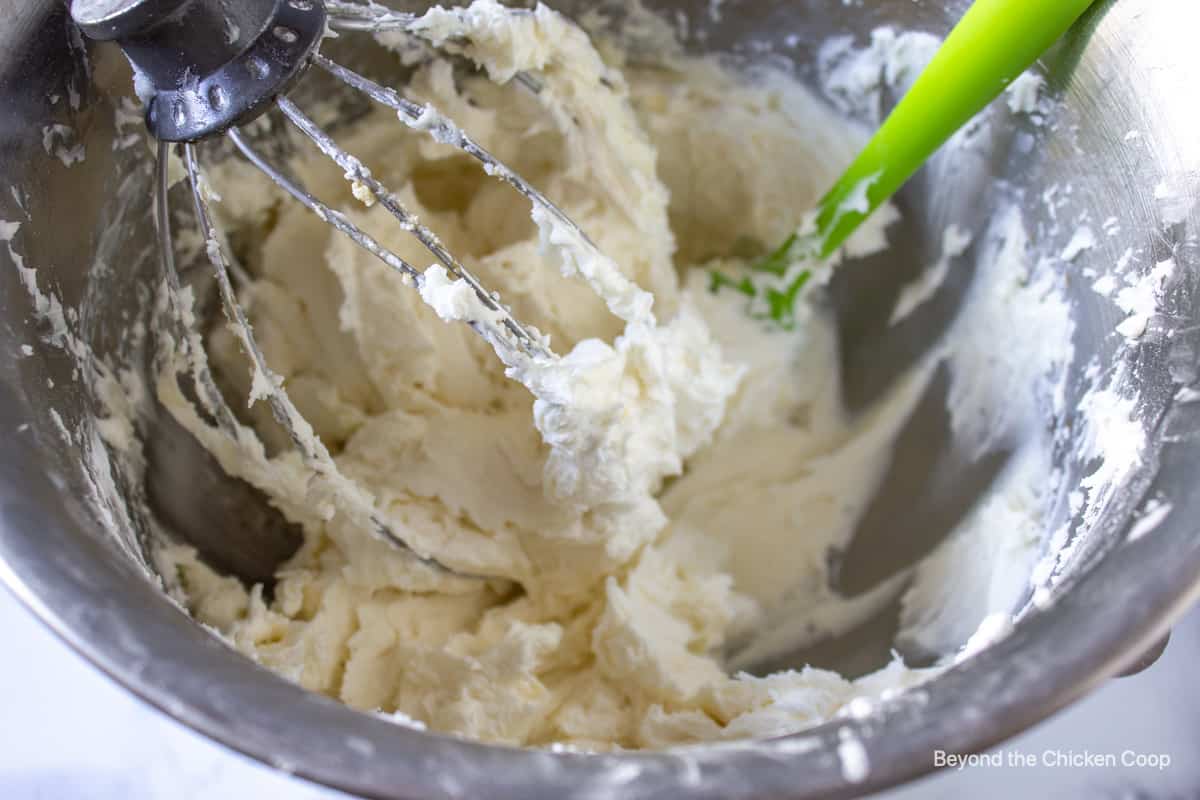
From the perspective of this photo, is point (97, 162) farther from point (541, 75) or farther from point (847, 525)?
point (847, 525)

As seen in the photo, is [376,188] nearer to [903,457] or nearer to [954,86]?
[954,86]

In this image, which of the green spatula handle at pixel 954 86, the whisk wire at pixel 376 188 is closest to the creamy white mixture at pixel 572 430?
the whisk wire at pixel 376 188

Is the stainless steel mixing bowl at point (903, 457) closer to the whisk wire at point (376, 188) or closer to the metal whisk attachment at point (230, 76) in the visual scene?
the metal whisk attachment at point (230, 76)

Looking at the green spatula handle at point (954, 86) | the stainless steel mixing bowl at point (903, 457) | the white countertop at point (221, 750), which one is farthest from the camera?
the white countertop at point (221, 750)

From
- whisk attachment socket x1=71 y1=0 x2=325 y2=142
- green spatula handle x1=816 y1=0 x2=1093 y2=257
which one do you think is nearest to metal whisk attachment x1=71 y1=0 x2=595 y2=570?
whisk attachment socket x1=71 y1=0 x2=325 y2=142

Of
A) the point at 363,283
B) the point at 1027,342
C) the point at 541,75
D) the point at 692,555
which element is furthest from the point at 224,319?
the point at 1027,342

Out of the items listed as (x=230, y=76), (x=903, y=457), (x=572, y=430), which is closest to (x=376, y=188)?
(x=230, y=76)

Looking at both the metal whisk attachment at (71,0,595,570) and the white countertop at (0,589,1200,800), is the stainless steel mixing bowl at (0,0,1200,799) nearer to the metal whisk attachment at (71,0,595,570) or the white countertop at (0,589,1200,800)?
the metal whisk attachment at (71,0,595,570)
